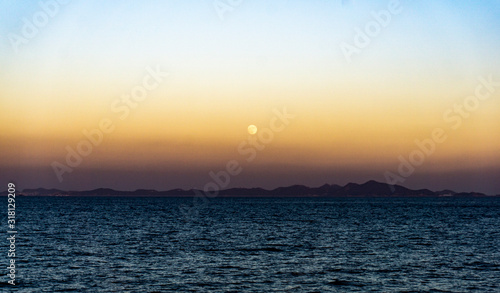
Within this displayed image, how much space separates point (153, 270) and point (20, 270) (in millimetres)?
9508

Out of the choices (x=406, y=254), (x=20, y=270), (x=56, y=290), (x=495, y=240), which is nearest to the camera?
(x=56, y=290)

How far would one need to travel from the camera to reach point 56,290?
3134 cm

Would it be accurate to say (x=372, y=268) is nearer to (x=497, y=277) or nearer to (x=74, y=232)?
(x=497, y=277)

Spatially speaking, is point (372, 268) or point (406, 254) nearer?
point (372, 268)

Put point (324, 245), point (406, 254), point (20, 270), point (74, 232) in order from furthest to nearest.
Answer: point (74, 232) → point (324, 245) → point (406, 254) → point (20, 270)

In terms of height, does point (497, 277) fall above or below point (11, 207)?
below

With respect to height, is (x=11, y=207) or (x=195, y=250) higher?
(x=11, y=207)

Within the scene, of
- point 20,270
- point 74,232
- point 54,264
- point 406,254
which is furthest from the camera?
point 74,232

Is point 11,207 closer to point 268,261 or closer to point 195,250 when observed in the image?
point 195,250

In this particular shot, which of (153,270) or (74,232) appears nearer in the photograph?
(153,270)

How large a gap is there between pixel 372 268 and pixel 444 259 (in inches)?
347

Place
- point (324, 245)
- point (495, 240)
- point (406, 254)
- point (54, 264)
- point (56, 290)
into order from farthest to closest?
1. point (495, 240)
2. point (324, 245)
3. point (406, 254)
4. point (54, 264)
5. point (56, 290)

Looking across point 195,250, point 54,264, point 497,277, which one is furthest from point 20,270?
point 497,277

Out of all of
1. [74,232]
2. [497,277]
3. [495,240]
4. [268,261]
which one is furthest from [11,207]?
[495,240]
